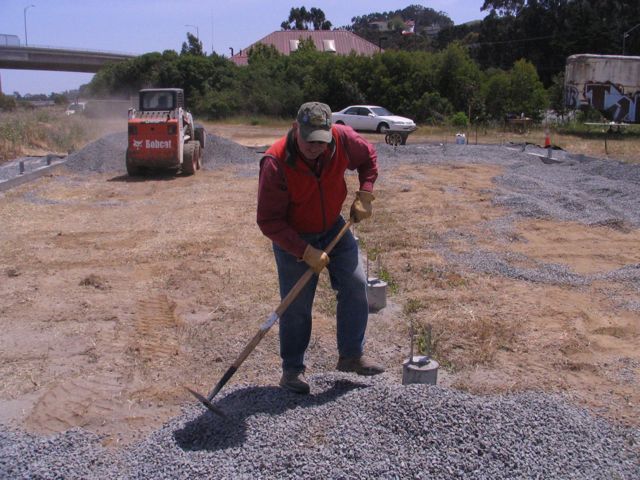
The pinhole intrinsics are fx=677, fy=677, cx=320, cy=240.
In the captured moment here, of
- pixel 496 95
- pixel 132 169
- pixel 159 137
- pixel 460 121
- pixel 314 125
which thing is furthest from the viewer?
pixel 496 95

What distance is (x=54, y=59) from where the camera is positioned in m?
60.5

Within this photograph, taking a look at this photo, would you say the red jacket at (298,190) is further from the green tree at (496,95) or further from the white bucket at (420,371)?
the green tree at (496,95)

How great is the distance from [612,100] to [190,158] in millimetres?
18371

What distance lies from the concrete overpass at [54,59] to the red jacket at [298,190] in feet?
198

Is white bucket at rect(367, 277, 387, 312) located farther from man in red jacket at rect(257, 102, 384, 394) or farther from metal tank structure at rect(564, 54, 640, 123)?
metal tank structure at rect(564, 54, 640, 123)

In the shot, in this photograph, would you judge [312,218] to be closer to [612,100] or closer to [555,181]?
[555,181]

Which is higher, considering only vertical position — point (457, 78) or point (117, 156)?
point (457, 78)

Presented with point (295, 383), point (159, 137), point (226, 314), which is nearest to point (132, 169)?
point (159, 137)

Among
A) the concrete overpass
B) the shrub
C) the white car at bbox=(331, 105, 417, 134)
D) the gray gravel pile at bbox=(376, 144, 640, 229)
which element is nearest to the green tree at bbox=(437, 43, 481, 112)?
the shrub

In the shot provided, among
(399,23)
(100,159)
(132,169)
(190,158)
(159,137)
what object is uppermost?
(399,23)

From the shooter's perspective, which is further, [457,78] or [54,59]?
[54,59]

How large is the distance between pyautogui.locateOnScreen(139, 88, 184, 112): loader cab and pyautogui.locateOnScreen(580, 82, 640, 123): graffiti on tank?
57.8 ft

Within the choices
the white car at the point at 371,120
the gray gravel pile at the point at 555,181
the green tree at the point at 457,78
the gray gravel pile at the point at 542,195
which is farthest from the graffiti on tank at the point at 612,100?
the green tree at the point at 457,78

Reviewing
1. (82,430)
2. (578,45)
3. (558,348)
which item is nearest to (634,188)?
(558,348)
